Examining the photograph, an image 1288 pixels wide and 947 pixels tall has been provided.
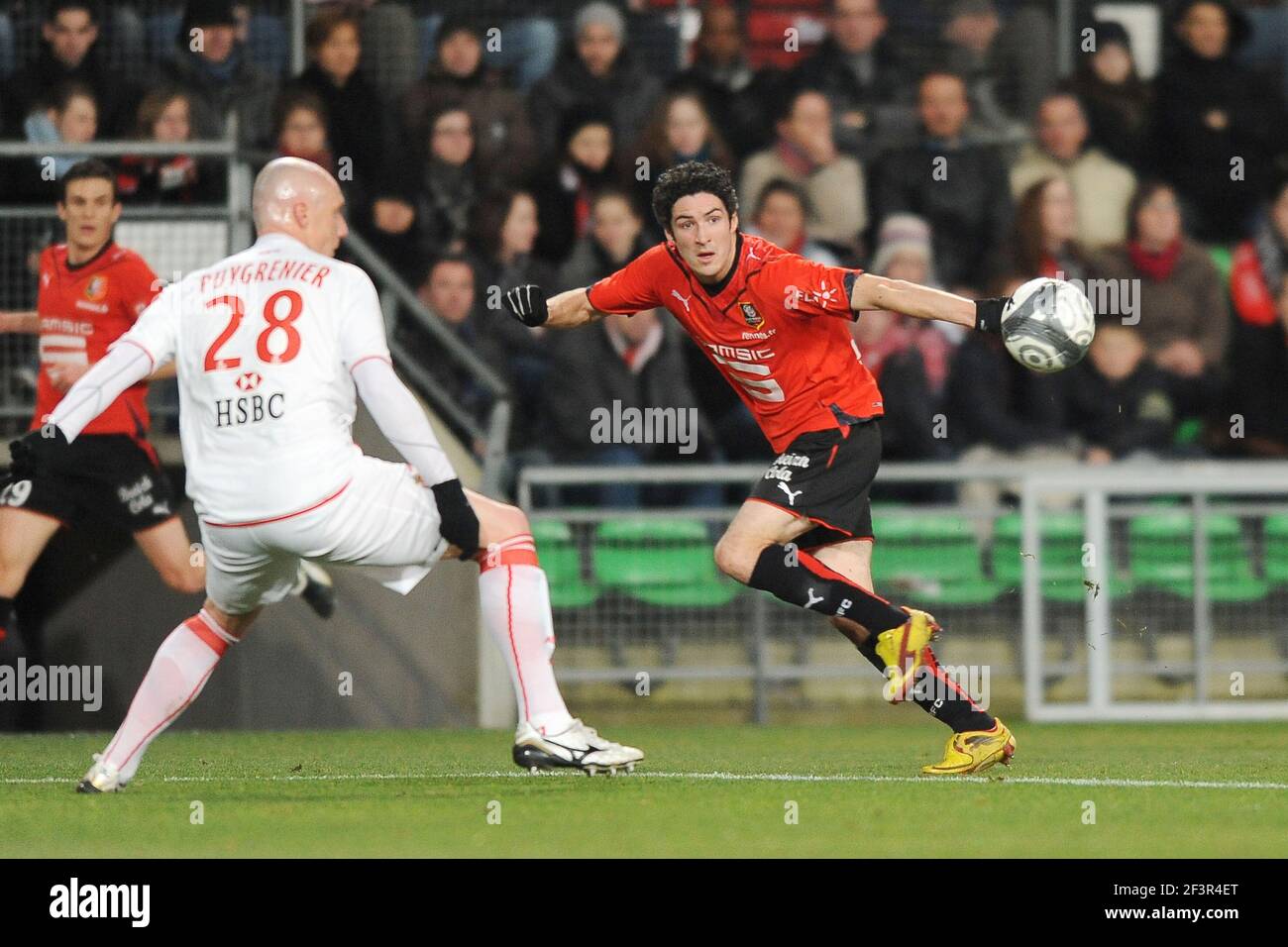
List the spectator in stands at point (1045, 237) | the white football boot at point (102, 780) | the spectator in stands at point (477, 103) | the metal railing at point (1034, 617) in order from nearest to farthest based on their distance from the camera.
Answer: the white football boot at point (102, 780) → the metal railing at point (1034, 617) → the spectator in stands at point (1045, 237) → the spectator in stands at point (477, 103)

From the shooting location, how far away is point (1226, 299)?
12.7 meters

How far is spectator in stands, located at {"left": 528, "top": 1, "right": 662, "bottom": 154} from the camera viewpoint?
1284 centimetres

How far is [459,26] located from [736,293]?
225 inches

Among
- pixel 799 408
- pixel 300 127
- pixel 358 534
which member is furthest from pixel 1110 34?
pixel 358 534

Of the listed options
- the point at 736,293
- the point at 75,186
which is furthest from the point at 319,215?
the point at 75,186

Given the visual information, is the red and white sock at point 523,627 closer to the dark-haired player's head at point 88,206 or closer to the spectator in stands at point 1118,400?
the dark-haired player's head at point 88,206

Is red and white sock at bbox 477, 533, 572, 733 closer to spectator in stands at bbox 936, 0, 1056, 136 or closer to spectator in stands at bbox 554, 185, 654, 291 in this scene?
spectator in stands at bbox 554, 185, 654, 291

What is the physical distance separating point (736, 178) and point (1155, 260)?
7.83 ft

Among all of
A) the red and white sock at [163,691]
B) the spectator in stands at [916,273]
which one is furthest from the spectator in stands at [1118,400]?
the red and white sock at [163,691]

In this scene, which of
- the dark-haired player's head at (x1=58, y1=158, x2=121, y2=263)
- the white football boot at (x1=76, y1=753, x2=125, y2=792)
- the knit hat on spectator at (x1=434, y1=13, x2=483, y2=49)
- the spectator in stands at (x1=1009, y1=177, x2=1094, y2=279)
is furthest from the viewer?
the knit hat on spectator at (x1=434, y1=13, x2=483, y2=49)

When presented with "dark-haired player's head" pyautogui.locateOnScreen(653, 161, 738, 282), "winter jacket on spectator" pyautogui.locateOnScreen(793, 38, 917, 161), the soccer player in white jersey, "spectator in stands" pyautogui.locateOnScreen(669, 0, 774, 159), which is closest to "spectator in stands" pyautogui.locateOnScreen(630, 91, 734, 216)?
"spectator in stands" pyautogui.locateOnScreen(669, 0, 774, 159)

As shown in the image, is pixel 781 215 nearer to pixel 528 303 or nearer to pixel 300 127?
pixel 300 127

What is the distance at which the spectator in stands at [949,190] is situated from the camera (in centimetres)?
1275

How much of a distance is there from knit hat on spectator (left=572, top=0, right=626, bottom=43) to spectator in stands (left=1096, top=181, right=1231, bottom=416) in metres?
3.03
